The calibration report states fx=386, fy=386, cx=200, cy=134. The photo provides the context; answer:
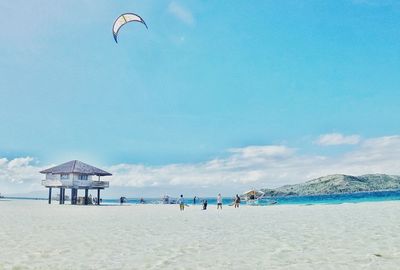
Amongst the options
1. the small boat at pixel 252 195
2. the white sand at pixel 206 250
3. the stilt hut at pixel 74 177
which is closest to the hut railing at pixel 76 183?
the stilt hut at pixel 74 177

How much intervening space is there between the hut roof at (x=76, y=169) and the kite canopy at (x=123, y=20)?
27.6 metres

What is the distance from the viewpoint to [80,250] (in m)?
9.59

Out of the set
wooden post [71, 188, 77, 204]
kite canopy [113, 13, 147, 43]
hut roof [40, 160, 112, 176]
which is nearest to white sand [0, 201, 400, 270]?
kite canopy [113, 13, 147, 43]

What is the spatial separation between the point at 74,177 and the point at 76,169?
1.07 metres

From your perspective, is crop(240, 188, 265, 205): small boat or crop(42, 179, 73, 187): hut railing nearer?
crop(42, 179, 73, 187): hut railing

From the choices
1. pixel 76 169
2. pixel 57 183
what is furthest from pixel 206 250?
pixel 57 183

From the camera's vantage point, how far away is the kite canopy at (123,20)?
72.2 feet

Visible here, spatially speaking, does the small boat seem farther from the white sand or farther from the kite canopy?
the white sand

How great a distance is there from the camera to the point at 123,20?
23141mm

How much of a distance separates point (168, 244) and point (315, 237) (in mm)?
4415

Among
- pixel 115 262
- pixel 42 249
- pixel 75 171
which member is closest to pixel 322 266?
pixel 115 262

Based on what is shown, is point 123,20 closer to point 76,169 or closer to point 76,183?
point 76,169

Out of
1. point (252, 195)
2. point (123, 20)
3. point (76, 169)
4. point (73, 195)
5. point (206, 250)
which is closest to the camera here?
point (206, 250)

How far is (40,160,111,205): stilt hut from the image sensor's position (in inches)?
1849
